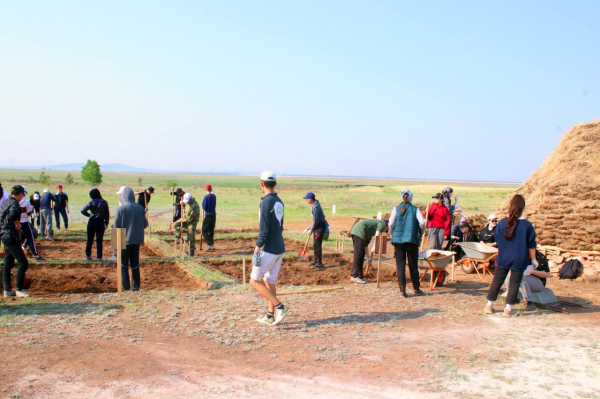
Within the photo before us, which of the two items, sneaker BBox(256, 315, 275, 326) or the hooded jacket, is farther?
the hooded jacket

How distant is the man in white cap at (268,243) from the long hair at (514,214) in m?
3.51

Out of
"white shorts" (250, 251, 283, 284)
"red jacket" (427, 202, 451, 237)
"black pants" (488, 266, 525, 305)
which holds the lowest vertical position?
"black pants" (488, 266, 525, 305)

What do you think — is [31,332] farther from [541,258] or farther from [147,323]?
[541,258]

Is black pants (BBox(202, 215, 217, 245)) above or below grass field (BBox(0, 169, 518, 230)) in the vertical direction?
above

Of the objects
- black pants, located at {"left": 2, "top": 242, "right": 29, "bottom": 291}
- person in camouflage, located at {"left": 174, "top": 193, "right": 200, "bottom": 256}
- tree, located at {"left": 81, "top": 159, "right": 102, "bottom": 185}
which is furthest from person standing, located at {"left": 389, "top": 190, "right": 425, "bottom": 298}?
tree, located at {"left": 81, "top": 159, "right": 102, "bottom": 185}

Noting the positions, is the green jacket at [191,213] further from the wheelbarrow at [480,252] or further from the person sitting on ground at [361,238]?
the wheelbarrow at [480,252]

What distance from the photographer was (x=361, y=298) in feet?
28.1

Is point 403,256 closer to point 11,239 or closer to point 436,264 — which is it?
point 436,264

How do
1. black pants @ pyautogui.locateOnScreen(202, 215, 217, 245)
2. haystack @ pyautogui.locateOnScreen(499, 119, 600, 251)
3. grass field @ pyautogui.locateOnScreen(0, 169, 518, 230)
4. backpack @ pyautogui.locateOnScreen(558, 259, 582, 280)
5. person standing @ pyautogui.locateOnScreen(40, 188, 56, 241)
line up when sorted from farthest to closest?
grass field @ pyautogui.locateOnScreen(0, 169, 518, 230)
person standing @ pyautogui.locateOnScreen(40, 188, 56, 241)
black pants @ pyautogui.locateOnScreen(202, 215, 217, 245)
haystack @ pyautogui.locateOnScreen(499, 119, 600, 251)
backpack @ pyautogui.locateOnScreen(558, 259, 582, 280)

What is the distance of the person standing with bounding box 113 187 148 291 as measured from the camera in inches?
347

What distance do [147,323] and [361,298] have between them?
3668mm

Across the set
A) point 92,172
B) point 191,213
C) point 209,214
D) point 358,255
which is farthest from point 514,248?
point 92,172

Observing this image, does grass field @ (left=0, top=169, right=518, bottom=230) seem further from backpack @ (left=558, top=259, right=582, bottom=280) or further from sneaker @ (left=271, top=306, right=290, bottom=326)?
sneaker @ (left=271, top=306, right=290, bottom=326)

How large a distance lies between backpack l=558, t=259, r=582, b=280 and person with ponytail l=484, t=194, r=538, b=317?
13.2 feet
